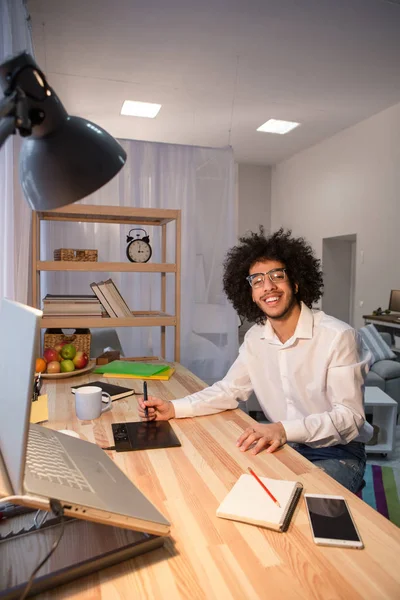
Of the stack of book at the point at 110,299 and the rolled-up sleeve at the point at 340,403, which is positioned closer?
the rolled-up sleeve at the point at 340,403

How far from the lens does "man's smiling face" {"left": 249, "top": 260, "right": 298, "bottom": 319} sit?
5.09 feet

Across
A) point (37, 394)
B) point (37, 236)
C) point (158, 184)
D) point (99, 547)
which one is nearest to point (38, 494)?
point (99, 547)

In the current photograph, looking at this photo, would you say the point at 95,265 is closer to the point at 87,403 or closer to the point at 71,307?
the point at 71,307

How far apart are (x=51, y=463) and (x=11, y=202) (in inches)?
56.6

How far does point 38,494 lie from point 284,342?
43.9 inches

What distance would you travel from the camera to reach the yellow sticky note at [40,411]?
131 centimetres

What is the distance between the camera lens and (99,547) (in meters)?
0.68

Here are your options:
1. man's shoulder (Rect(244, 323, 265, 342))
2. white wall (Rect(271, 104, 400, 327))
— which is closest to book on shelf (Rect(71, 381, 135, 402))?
man's shoulder (Rect(244, 323, 265, 342))

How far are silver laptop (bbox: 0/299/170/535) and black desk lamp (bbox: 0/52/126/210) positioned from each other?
18 cm

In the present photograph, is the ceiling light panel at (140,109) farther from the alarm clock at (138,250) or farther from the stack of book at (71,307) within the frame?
the stack of book at (71,307)

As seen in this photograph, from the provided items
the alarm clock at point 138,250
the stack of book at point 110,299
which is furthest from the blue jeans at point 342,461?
the alarm clock at point 138,250

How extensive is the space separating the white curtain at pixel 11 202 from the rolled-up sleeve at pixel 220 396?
102cm

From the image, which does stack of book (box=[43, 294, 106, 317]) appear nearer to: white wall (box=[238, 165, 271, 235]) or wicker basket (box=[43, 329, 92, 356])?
wicker basket (box=[43, 329, 92, 356])

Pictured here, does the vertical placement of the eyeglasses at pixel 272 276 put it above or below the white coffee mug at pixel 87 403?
above
